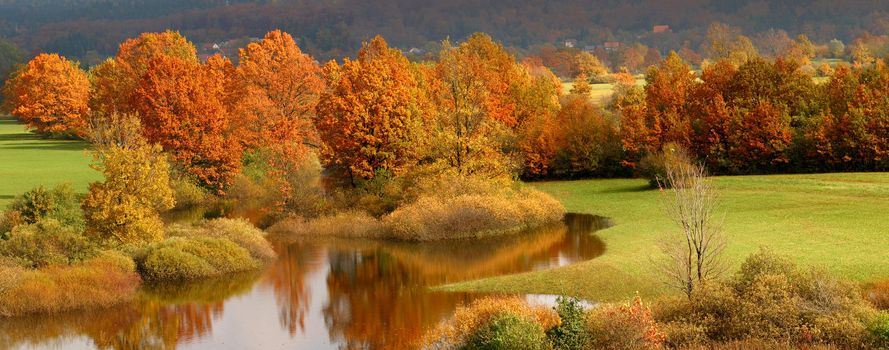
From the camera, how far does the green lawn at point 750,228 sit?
32.1 m

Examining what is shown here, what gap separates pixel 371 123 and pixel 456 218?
9025 mm

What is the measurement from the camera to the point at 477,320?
2416 cm

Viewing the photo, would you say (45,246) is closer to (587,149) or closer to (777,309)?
(777,309)

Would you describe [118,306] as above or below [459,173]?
below

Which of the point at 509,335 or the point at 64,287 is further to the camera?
the point at 64,287

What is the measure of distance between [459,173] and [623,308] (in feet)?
84.1

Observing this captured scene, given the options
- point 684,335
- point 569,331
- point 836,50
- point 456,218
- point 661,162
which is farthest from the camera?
point 836,50

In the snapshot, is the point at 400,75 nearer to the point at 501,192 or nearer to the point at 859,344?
the point at 501,192

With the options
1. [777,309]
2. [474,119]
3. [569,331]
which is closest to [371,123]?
[474,119]

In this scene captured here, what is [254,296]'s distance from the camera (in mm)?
35188

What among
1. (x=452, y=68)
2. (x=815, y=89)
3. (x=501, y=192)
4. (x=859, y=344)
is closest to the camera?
(x=859, y=344)

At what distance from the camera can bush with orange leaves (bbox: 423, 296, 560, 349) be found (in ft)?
77.7

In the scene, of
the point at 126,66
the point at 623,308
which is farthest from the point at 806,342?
the point at 126,66

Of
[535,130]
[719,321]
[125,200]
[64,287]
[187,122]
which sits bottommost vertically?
[719,321]
